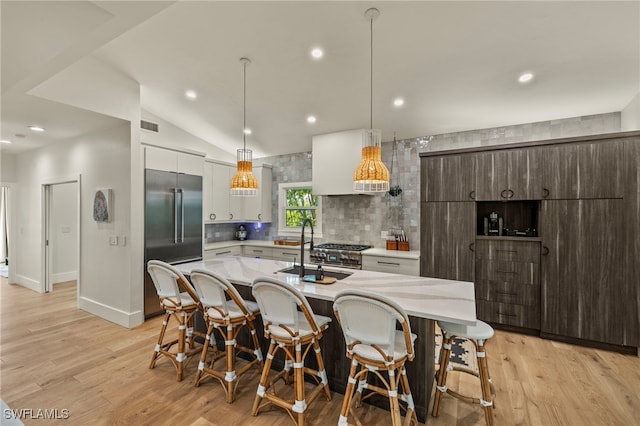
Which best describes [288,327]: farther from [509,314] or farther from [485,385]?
[509,314]

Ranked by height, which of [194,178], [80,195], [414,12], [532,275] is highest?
[414,12]

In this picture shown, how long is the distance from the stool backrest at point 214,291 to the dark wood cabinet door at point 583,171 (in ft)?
11.2

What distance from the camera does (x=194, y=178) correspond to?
14.4 ft

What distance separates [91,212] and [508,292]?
5.55 meters

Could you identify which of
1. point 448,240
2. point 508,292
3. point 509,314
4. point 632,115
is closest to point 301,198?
point 448,240

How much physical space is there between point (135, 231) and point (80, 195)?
139cm

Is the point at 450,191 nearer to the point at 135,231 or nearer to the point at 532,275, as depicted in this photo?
the point at 532,275

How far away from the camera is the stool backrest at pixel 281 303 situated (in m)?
1.84

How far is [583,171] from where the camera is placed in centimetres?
303

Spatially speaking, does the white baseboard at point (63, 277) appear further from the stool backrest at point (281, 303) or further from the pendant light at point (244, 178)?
the stool backrest at point (281, 303)

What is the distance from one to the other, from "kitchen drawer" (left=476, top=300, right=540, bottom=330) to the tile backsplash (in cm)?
121

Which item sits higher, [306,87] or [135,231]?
[306,87]

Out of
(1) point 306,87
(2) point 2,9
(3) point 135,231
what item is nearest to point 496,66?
(1) point 306,87

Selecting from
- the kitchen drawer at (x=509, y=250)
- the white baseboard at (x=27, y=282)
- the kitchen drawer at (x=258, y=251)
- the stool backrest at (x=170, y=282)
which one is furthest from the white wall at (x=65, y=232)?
the kitchen drawer at (x=509, y=250)
